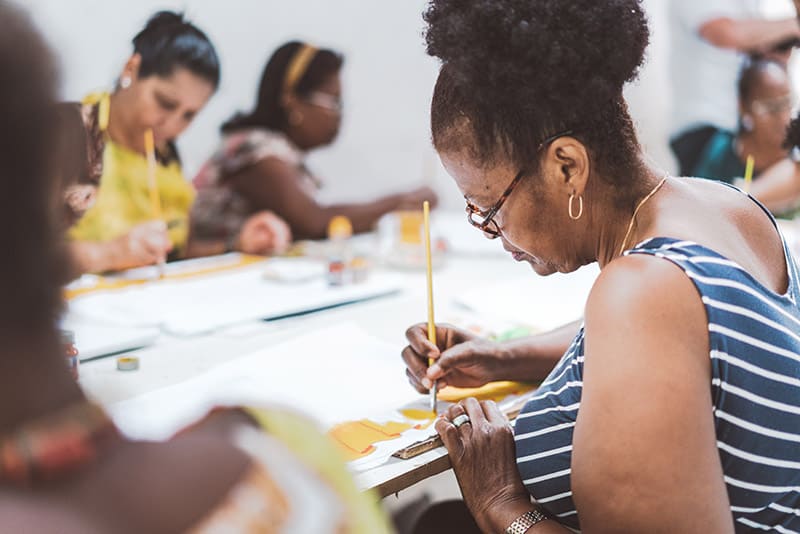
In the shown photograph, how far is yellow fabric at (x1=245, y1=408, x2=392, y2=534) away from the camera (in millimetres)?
550

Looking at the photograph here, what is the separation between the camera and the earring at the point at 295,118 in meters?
3.17

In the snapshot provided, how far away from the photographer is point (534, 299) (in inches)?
77.1

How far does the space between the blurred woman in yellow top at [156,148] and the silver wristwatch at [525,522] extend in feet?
4.37

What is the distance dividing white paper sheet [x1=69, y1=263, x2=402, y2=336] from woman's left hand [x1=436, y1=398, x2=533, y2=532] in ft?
2.48

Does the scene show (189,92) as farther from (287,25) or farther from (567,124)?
(567,124)

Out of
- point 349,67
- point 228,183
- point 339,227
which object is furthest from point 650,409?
point 349,67

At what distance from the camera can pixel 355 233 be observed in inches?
119

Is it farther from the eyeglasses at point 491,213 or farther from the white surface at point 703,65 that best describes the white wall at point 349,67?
the eyeglasses at point 491,213

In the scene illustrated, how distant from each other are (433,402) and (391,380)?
140 mm

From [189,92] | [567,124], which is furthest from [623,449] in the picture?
[189,92]

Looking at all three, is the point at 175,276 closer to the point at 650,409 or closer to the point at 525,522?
the point at 525,522

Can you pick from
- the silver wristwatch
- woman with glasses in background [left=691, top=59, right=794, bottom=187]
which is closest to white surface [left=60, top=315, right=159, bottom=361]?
the silver wristwatch

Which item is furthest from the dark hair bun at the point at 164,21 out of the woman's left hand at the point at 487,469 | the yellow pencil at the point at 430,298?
the woman's left hand at the point at 487,469

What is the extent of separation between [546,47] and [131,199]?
1915 mm
